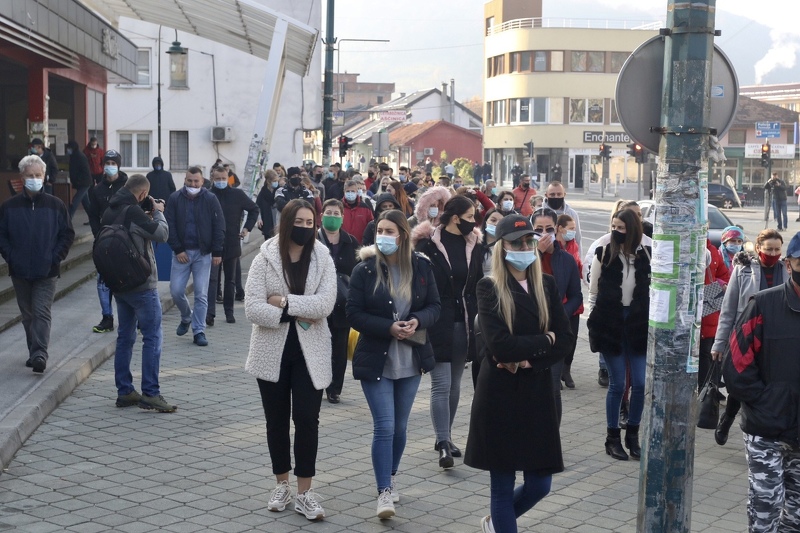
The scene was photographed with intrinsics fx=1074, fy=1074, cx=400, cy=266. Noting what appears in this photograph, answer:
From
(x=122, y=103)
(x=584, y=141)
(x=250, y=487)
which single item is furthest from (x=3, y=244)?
(x=584, y=141)

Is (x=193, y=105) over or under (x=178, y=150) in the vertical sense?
over

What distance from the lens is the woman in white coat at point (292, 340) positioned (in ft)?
20.3

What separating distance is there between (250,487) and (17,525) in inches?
57.1

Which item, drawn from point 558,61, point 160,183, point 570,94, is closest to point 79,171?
point 160,183

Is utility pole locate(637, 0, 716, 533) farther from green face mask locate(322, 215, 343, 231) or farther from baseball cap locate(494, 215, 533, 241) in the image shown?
green face mask locate(322, 215, 343, 231)

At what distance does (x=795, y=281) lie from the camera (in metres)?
5.09

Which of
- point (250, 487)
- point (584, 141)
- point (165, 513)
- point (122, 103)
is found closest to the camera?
point (165, 513)

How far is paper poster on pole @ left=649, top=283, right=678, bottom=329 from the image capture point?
5012 mm

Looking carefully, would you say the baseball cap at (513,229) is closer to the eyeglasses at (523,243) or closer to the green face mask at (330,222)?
the eyeglasses at (523,243)

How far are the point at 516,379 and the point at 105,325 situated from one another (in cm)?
738

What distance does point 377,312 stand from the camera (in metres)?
6.43

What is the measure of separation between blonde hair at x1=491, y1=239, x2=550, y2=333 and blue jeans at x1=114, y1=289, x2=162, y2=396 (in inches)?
155

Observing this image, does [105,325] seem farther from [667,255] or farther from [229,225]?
[667,255]

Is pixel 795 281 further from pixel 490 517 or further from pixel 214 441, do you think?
pixel 214 441
